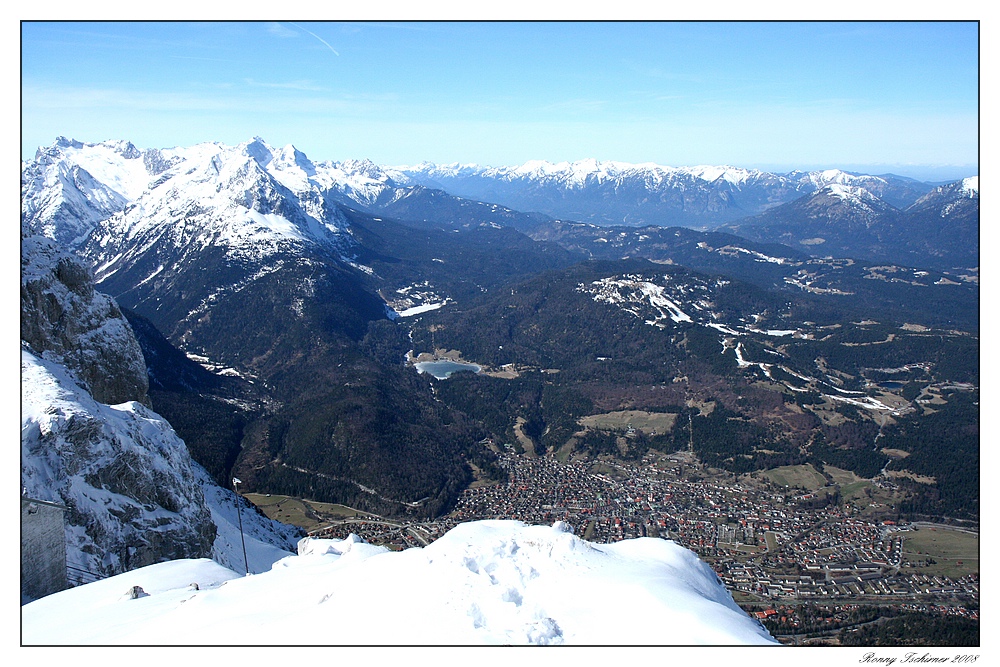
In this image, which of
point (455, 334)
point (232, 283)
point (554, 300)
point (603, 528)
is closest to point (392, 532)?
point (603, 528)

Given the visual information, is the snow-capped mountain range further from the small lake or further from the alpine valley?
the small lake

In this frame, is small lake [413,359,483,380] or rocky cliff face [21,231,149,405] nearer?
rocky cliff face [21,231,149,405]

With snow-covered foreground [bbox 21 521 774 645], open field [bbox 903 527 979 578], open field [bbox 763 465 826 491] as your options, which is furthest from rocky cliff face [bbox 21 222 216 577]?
open field [bbox 763 465 826 491]

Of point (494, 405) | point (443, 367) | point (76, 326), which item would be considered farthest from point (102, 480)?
point (443, 367)

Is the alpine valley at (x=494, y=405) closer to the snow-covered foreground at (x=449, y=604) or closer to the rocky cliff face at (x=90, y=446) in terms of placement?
the rocky cliff face at (x=90, y=446)

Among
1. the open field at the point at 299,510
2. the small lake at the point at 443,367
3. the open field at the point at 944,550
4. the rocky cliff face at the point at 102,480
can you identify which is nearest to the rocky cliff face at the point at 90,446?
the rocky cliff face at the point at 102,480

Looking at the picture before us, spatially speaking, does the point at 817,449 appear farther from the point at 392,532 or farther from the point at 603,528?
the point at 392,532
